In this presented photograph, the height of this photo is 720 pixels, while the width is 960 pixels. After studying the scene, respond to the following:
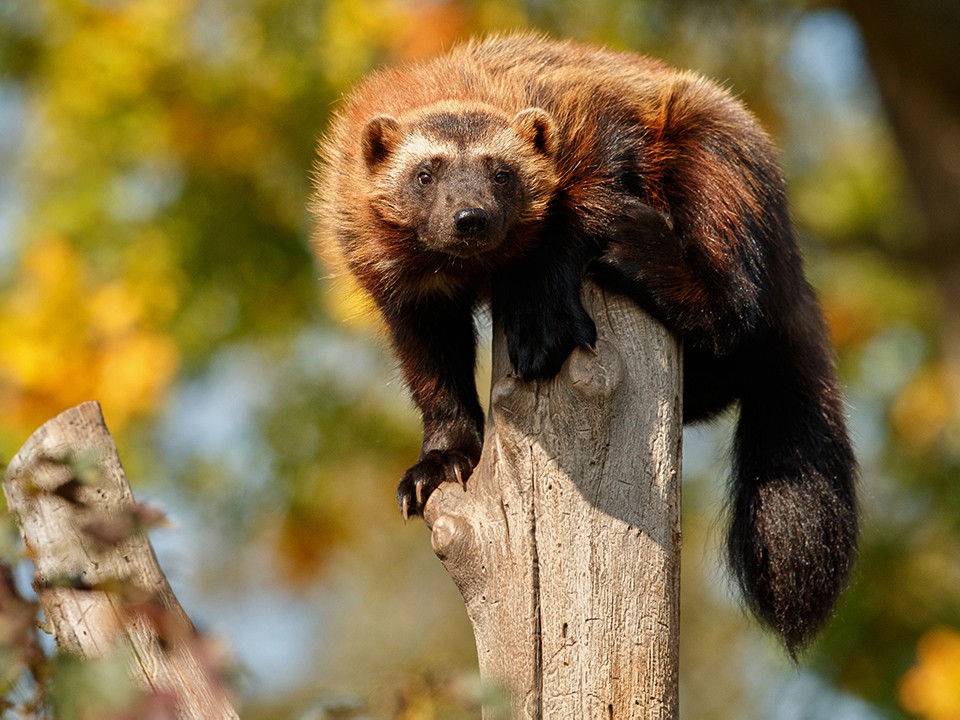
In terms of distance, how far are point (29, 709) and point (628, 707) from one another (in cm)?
207

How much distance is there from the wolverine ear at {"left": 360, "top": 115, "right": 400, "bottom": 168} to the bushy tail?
1.99 meters

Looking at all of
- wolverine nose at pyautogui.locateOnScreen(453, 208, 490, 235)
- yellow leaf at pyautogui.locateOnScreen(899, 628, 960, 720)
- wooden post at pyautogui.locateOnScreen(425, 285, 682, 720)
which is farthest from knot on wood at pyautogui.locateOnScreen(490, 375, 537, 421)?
yellow leaf at pyautogui.locateOnScreen(899, 628, 960, 720)

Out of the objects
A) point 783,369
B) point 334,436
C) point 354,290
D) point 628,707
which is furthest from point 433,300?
point 334,436

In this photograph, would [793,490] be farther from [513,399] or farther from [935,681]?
[935,681]

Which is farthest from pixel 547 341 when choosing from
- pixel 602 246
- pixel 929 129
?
pixel 929 129

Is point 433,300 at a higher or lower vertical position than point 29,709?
higher

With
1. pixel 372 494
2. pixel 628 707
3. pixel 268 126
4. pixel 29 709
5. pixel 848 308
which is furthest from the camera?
pixel 372 494

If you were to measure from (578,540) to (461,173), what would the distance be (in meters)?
1.88

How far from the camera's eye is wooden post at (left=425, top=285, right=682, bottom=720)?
159 inches

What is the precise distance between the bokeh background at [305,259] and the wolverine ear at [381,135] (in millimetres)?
4391

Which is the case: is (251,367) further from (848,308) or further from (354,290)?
(354,290)

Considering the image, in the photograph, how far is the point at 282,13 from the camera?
36.1 ft

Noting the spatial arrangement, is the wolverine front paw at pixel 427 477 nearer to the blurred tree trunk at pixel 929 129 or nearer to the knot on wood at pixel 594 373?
the knot on wood at pixel 594 373

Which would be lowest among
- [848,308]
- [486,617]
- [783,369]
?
[486,617]
